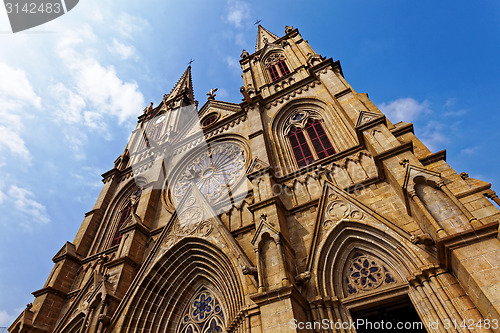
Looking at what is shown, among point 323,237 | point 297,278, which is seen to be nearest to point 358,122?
point 323,237

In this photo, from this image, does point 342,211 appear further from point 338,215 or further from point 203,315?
point 203,315

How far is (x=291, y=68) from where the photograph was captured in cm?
1777

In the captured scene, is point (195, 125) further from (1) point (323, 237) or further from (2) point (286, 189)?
(1) point (323, 237)

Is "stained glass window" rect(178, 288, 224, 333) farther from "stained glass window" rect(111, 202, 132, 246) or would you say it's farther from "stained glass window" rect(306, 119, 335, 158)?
"stained glass window" rect(111, 202, 132, 246)

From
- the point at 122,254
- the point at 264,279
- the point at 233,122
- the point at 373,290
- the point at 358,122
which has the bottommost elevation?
the point at 373,290

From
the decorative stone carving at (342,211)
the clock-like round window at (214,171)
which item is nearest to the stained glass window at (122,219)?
the clock-like round window at (214,171)

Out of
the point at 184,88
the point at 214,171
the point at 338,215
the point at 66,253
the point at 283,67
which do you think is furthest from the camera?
the point at 184,88

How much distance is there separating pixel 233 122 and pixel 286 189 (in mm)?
7701

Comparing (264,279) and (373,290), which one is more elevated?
(264,279)

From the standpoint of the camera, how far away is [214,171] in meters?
14.7

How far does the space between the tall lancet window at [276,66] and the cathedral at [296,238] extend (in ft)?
8.77

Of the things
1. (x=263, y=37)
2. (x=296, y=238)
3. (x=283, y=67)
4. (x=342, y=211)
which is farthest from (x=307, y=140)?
(x=263, y=37)

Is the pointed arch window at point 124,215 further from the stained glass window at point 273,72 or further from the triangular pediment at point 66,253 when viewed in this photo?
the stained glass window at point 273,72

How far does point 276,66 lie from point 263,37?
23.0ft
